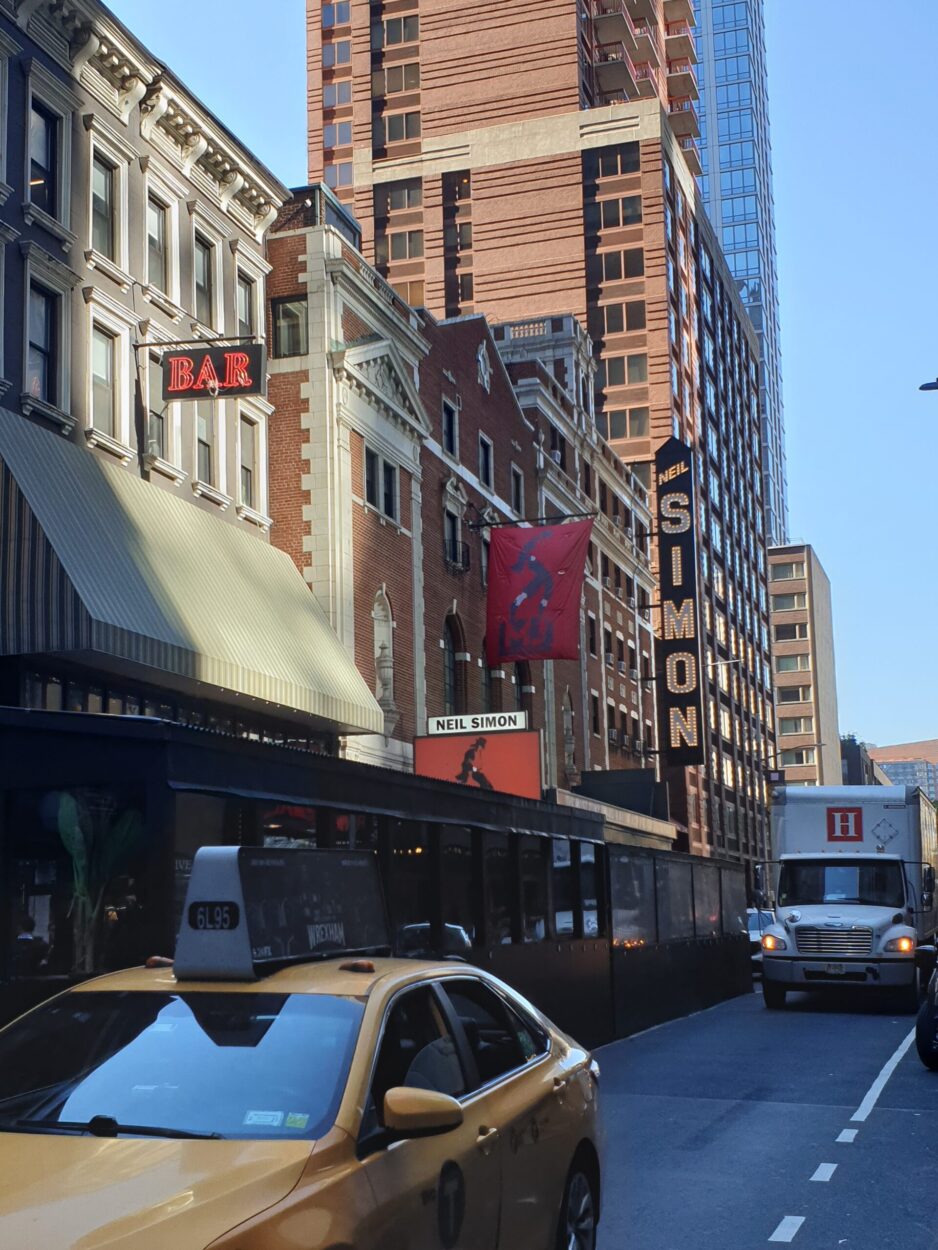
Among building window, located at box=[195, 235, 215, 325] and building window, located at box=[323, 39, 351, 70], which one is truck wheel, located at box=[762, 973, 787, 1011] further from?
building window, located at box=[323, 39, 351, 70]

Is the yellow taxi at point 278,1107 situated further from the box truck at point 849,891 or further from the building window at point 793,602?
the building window at point 793,602

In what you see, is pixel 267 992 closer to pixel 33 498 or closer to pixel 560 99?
pixel 33 498

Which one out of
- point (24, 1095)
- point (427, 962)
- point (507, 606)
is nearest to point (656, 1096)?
point (427, 962)

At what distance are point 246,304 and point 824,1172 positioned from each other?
2322cm

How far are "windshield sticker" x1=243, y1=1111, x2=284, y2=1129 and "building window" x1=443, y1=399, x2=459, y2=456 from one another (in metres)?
34.6

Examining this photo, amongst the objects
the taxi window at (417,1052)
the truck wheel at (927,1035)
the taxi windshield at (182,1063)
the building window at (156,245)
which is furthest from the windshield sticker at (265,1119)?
the building window at (156,245)

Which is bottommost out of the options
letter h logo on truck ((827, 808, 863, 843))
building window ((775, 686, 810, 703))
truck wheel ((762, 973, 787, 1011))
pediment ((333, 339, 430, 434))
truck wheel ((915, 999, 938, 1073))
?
truck wheel ((762, 973, 787, 1011))

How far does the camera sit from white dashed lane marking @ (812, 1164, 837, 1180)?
1012 centimetres

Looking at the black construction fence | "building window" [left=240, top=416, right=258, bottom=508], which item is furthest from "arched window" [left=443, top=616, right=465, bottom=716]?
the black construction fence

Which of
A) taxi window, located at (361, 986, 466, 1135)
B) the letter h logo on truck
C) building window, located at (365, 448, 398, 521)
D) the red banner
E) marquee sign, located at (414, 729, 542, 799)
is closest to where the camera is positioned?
taxi window, located at (361, 986, 466, 1135)

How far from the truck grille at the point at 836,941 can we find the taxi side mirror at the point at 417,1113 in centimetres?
2058

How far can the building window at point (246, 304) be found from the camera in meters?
29.9

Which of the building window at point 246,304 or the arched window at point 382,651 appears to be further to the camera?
the arched window at point 382,651

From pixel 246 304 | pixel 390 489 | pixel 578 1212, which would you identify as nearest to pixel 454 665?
pixel 390 489
